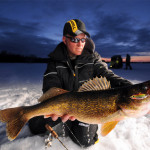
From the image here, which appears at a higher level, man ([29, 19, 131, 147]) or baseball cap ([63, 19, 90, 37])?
baseball cap ([63, 19, 90, 37])

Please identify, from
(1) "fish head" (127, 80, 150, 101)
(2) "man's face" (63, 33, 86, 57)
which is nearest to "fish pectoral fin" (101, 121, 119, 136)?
(1) "fish head" (127, 80, 150, 101)

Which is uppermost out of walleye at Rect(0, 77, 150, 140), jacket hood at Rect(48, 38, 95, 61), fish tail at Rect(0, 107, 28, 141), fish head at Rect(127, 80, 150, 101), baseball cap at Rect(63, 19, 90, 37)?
baseball cap at Rect(63, 19, 90, 37)

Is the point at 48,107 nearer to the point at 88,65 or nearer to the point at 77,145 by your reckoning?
the point at 77,145

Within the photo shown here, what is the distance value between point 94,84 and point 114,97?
350 mm

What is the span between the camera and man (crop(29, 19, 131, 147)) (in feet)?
8.99

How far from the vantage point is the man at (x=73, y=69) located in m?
2.74

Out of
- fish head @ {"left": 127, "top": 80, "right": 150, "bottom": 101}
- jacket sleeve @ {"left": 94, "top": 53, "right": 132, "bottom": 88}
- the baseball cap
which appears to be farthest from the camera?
the baseball cap

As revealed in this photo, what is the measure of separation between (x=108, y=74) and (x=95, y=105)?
4.35 feet

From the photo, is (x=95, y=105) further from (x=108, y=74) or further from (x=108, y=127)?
(x=108, y=74)

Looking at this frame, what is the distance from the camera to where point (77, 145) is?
249cm

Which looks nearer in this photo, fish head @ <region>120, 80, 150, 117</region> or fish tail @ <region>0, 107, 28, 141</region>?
fish head @ <region>120, 80, 150, 117</region>

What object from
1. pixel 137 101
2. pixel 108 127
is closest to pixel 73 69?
pixel 108 127

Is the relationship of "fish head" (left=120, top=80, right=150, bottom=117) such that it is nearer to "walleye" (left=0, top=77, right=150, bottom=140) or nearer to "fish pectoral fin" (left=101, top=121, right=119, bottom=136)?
"walleye" (left=0, top=77, right=150, bottom=140)

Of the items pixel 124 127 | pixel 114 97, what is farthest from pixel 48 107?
pixel 124 127
